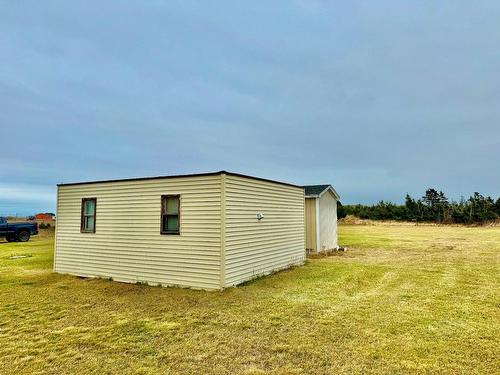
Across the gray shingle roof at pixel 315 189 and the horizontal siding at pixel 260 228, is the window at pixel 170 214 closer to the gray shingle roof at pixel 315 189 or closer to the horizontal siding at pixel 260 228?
the horizontal siding at pixel 260 228

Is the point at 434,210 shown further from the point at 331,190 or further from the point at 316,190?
the point at 316,190

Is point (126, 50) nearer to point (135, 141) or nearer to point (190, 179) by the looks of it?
point (135, 141)

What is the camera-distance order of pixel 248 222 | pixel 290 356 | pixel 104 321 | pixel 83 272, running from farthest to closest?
pixel 83 272 < pixel 248 222 < pixel 104 321 < pixel 290 356

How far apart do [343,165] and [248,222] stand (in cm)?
2814

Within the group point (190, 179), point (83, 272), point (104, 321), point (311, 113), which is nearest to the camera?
point (104, 321)

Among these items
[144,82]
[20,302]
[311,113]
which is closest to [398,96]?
[311,113]

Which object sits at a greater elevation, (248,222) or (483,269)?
(248,222)

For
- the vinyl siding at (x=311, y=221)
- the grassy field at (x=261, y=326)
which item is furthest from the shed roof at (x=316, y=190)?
the grassy field at (x=261, y=326)

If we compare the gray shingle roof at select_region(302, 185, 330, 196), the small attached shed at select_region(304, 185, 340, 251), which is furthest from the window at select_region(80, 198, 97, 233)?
the gray shingle roof at select_region(302, 185, 330, 196)

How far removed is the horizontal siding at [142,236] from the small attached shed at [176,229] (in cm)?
2

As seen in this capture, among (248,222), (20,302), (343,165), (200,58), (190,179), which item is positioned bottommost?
(20,302)

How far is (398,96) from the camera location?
22906mm

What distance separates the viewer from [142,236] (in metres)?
8.48

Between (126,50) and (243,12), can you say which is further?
(126,50)
